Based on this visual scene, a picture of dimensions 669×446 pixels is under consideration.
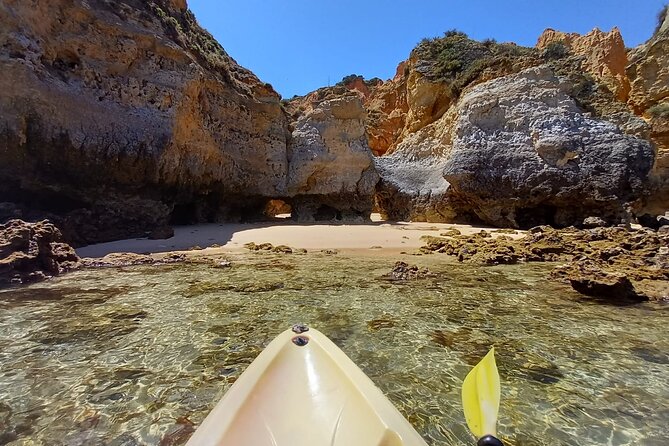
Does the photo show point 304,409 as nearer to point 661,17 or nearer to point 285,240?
point 285,240

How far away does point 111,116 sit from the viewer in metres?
10.3

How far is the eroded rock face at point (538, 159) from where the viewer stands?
42.5ft

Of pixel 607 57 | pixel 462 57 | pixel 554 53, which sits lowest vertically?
pixel 554 53

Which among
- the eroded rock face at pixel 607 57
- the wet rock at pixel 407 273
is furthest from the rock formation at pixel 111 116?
the eroded rock face at pixel 607 57

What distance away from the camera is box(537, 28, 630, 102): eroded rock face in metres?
21.4

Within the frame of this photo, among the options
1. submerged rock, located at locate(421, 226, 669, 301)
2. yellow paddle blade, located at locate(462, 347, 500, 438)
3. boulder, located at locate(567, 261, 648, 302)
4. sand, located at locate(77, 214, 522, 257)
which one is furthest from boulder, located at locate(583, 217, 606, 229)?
yellow paddle blade, located at locate(462, 347, 500, 438)

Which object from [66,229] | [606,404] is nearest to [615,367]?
[606,404]

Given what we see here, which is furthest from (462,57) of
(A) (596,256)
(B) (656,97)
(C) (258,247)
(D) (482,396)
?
(D) (482,396)

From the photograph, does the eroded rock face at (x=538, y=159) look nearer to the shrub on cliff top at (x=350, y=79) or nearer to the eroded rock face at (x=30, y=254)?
the eroded rock face at (x=30, y=254)

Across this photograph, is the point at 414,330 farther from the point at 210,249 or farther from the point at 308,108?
the point at 308,108

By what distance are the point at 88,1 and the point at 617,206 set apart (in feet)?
65.4

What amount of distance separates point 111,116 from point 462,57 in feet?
59.8

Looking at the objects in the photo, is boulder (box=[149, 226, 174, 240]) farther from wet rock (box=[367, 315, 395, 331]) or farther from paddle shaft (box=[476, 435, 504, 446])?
paddle shaft (box=[476, 435, 504, 446])

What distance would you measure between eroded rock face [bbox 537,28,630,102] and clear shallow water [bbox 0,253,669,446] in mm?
23655
